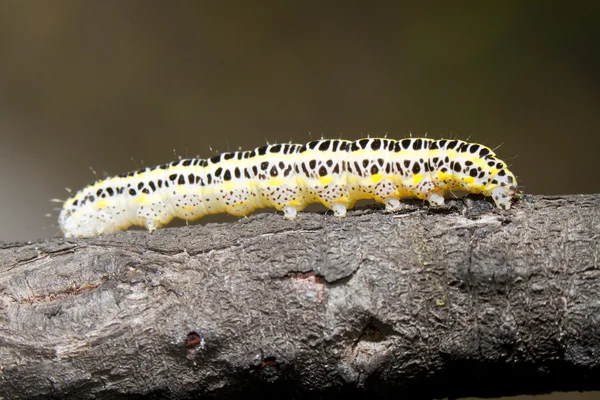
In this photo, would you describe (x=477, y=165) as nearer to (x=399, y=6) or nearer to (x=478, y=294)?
(x=478, y=294)

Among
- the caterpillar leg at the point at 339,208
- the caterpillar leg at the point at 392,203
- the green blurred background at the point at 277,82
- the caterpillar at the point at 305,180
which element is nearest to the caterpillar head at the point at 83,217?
the caterpillar at the point at 305,180

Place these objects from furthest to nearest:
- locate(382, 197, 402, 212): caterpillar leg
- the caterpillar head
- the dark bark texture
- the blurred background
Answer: the blurred background < the caterpillar head < locate(382, 197, 402, 212): caterpillar leg < the dark bark texture

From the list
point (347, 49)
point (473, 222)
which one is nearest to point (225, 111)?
point (347, 49)

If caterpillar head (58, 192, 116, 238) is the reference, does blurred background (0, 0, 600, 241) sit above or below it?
above

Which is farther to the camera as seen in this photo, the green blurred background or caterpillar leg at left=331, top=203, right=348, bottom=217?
the green blurred background

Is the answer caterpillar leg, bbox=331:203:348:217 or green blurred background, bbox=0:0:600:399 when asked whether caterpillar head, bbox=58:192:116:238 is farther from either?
caterpillar leg, bbox=331:203:348:217

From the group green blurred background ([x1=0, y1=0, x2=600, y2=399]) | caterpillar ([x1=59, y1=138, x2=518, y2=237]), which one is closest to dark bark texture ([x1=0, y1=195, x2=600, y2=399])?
caterpillar ([x1=59, y1=138, x2=518, y2=237])

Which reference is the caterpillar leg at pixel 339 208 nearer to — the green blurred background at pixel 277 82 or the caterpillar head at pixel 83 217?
the caterpillar head at pixel 83 217
